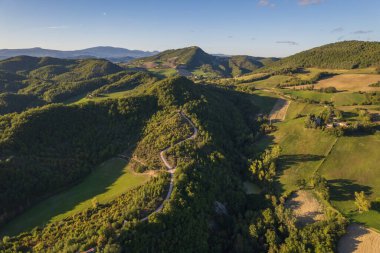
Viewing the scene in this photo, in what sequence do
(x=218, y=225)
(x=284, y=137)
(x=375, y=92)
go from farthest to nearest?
(x=375, y=92) < (x=284, y=137) < (x=218, y=225)

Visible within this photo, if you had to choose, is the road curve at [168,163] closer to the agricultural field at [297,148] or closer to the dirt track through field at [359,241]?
the agricultural field at [297,148]

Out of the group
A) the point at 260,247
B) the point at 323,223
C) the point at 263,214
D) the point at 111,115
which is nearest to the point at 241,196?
the point at 263,214

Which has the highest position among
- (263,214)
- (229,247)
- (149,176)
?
(149,176)

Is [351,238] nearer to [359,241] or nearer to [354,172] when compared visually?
[359,241]

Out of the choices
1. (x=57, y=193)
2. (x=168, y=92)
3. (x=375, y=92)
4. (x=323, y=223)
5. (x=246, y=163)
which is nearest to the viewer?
(x=323, y=223)

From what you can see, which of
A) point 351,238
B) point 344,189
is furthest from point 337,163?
point 351,238

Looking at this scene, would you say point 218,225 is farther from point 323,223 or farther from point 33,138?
point 33,138

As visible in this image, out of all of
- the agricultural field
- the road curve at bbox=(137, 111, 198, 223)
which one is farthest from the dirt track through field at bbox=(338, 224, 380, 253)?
the road curve at bbox=(137, 111, 198, 223)

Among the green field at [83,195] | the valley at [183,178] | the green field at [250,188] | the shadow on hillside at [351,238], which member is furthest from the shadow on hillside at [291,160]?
the green field at [83,195]
